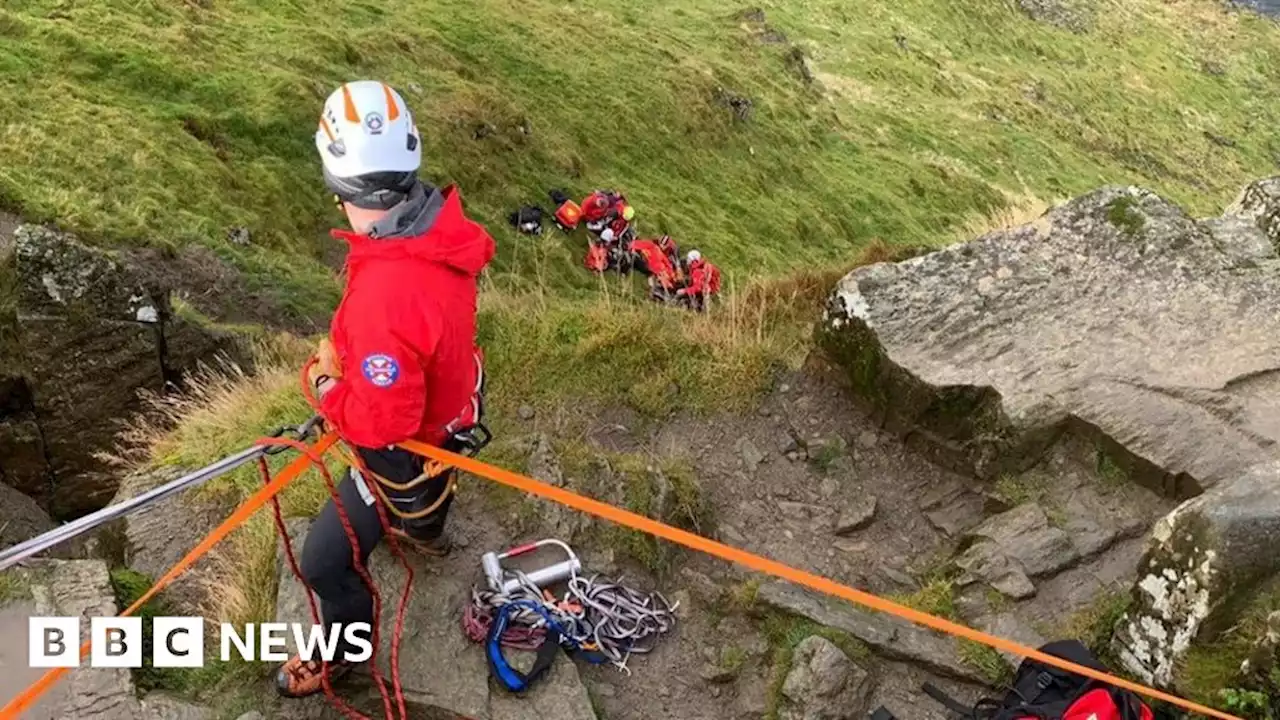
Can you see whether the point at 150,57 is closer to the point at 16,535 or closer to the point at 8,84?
the point at 8,84

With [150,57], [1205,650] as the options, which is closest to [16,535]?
[1205,650]

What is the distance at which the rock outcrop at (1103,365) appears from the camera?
17.2 feet

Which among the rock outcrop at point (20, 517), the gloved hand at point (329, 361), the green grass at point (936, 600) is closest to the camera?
the gloved hand at point (329, 361)

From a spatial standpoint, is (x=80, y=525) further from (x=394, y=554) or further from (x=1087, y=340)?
(x=1087, y=340)

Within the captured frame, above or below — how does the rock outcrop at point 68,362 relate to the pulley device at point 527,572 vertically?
below

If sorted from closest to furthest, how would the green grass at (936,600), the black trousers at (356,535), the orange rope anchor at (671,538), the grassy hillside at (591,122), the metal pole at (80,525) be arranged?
the metal pole at (80,525) → the orange rope anchor at (671,538) → the black trousers at (356,535) → the green grass at (936,600) → the grassy hillside at (591,122)

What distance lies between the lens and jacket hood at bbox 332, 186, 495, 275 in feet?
13.3

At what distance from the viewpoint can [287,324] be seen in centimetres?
1284

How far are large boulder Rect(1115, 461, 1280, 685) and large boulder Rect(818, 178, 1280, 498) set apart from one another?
4.88 feet

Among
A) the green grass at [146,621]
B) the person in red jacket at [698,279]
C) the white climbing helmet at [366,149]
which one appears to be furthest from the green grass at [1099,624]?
the person in red jacket at [698,279]

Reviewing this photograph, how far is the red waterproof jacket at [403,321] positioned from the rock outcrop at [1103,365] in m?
3.89

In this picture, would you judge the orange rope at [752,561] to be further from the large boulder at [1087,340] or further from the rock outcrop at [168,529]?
the rock outcrop at [168,529]

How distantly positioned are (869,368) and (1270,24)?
236ft

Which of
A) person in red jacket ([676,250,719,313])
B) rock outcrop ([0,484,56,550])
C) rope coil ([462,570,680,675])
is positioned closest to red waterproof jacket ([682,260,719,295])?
person in red jacket ([676,250,719,313])
